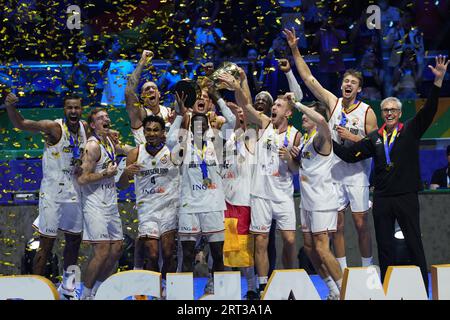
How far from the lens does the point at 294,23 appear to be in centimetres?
1240

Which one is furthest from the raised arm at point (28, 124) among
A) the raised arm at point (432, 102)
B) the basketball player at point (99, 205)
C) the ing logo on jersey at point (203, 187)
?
the raised arm at point (432, 102)

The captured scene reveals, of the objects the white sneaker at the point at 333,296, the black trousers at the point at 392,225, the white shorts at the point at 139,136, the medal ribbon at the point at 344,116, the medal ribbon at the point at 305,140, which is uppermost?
the medal ribbon at the point at 344,116

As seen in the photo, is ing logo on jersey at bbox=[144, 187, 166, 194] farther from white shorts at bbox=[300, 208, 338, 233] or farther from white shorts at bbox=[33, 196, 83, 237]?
white shorts at bbox=[300, 208, 338, 233]

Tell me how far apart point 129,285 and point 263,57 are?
5.48 metres

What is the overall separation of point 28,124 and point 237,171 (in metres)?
2.10

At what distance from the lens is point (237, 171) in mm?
9000

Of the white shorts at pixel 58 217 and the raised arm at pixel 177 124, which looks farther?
the white shorts at pixel 58 217

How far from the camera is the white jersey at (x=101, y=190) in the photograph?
8609 mm

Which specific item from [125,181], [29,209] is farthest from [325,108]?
[29,209]

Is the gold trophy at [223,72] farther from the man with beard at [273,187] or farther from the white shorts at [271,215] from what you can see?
the white shorts at [271,215]

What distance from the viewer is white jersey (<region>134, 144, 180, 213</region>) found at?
8531 millimetres

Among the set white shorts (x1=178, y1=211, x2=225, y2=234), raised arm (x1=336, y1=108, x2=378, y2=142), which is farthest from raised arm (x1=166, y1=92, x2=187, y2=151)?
raised arm (x1=336, y1=108, x2=378, y2=142)

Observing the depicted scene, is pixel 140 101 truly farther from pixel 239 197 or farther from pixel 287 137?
pixel 287 137
